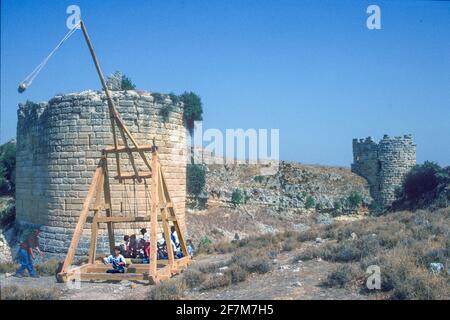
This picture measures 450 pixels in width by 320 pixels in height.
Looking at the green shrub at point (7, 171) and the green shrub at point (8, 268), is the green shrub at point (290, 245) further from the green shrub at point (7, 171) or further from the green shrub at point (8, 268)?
the green shrub at point (7, 171)

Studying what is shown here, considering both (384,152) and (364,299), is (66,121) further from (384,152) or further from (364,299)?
(384,152)

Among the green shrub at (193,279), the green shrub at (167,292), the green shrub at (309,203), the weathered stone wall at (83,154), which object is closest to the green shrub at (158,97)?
the weathered stone wall at (83,154)

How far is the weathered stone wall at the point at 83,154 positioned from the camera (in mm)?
12711

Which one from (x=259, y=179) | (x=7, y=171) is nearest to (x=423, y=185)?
(x=259, y=179)

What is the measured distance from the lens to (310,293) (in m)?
6.85

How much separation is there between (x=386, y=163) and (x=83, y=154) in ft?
83.1

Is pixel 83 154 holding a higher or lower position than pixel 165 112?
lower

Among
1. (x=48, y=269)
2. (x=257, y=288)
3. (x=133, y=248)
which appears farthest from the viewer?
(x=133, y=248)

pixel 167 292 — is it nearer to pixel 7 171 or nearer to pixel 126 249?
pixel 126 249

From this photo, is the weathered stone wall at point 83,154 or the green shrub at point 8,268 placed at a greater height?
the weathered stone wall at point 83,154

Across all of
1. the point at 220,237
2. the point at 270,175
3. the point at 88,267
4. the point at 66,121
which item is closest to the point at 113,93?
the point at 66,121

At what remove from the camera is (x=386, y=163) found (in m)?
32.5

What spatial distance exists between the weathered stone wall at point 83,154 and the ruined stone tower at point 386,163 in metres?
22.5

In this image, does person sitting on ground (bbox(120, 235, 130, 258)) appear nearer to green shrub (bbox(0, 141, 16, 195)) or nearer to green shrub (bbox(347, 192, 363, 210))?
green shrub (bbox(0, 141, 16, 195))
